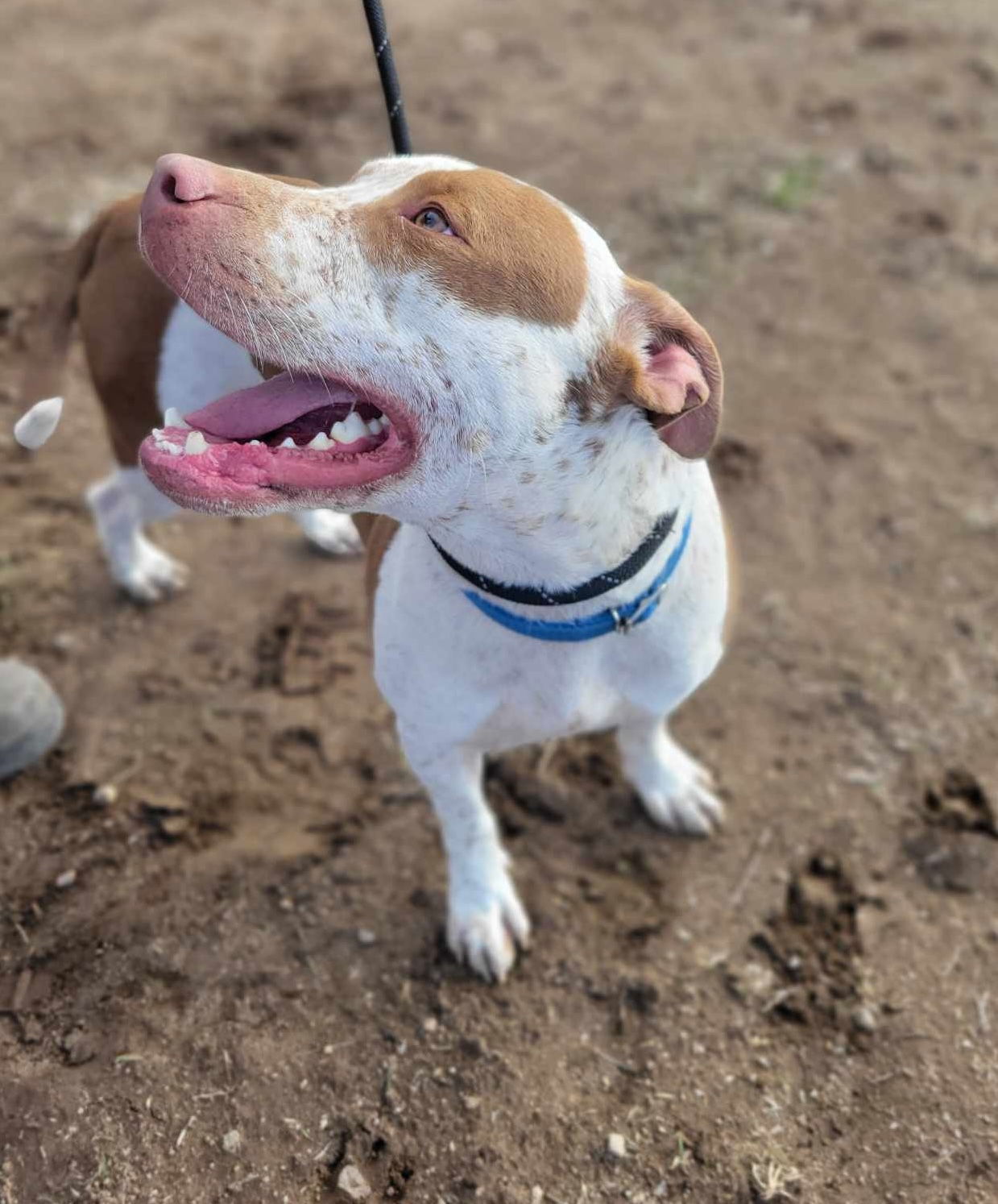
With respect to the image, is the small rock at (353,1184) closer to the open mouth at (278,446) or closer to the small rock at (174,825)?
the small rock at (174,825)

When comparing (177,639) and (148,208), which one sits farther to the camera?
(177,639)

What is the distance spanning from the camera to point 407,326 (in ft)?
6.68

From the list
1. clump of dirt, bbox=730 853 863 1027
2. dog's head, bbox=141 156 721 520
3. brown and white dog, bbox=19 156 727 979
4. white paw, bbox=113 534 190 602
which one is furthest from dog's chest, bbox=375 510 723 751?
white paw, bbox=113 534 190 602

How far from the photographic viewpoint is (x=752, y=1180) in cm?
263

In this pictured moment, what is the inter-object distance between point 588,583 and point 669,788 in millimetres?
1325

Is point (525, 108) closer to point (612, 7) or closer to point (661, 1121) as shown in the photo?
point (612, 7)

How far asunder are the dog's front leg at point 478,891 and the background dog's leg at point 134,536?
4.62 ft

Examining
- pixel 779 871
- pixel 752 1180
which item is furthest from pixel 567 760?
pixel 752 1180

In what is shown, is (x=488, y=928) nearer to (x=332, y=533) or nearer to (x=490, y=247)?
(x=332, y=533)

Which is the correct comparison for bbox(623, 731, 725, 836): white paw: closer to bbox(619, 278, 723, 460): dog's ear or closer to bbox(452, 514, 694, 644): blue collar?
bbox(452, 514, 694, 644): blue collar

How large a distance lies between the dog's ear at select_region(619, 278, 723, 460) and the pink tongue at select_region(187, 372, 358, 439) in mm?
568

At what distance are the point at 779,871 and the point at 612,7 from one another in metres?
6.07

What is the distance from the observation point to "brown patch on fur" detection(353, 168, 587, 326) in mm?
1999

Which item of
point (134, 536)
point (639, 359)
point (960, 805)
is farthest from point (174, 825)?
point (960, 805)
